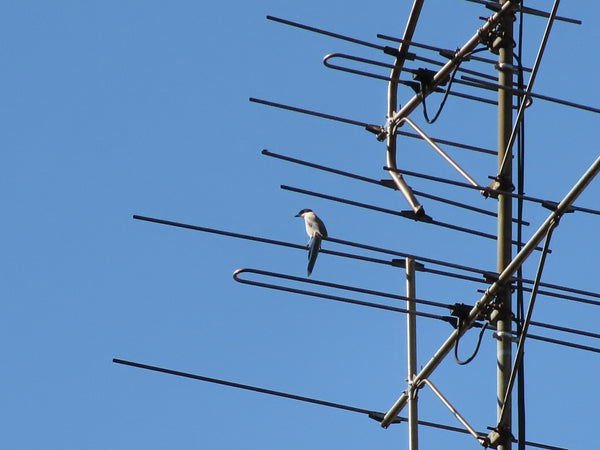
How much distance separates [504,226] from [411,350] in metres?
1.18

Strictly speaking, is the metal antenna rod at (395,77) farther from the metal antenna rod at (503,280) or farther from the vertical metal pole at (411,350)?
the metal antenna rod at (503,280)

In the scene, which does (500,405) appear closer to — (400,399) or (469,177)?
(400,399)

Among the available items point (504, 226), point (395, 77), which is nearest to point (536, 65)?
point (504, 226)

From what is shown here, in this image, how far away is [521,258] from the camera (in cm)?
653

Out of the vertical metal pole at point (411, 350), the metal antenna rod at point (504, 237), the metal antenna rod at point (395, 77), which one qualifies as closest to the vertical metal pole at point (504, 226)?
the metal antenna rod at point (504, 237)

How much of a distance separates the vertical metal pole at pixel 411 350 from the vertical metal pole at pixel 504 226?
2.25ft

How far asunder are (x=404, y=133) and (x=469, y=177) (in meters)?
1.45

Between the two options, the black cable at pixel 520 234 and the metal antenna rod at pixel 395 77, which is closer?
the black cable at pixel 520 234

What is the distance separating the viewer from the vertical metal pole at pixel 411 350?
7.19 metres

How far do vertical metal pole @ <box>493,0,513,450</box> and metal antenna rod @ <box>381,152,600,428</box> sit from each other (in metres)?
0.09

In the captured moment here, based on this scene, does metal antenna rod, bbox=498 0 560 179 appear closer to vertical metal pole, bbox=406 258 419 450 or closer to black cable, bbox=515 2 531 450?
black cable, bbox=515 2 531 450

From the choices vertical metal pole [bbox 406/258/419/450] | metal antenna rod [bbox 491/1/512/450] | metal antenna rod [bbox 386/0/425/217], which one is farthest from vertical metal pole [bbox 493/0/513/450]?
metal antenna rod [bbox 386/0/425/217]

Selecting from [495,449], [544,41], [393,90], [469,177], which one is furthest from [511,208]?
[393,90]

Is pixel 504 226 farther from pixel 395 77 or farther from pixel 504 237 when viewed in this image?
pixel 395 77
